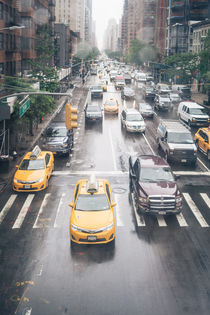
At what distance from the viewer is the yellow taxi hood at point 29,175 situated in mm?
19281

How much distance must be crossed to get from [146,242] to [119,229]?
156 centimetres

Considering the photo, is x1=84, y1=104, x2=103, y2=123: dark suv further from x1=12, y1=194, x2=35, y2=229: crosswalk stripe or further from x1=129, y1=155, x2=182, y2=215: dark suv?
x1=129, y1=155, x2=182, y2=215: dark suv

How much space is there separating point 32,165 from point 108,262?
9.58 m

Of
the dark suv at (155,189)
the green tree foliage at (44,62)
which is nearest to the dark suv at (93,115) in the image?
the green tree foliage at (44,62)

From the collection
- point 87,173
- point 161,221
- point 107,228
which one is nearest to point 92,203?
point 107,228

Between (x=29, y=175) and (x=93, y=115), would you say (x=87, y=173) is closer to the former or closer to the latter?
(x=29, y=175)

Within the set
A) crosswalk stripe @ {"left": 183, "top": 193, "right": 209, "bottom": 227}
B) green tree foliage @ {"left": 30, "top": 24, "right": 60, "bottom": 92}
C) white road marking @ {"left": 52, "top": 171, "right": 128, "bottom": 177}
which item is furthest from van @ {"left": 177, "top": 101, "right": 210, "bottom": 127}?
crosswalk stripe @ {"left": 183, "top": 193, "right": 209, "bottom": 227}

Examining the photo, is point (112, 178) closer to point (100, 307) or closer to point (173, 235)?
point (173, 235)

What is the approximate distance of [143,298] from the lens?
10227 mm

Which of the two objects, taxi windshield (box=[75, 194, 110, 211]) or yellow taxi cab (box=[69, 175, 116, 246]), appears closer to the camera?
yellow taxi cab (box=[69, 175, 116, 246])

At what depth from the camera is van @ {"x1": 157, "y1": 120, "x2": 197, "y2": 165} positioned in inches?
950

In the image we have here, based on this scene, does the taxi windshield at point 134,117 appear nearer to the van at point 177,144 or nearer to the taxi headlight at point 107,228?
the van at point 177,144

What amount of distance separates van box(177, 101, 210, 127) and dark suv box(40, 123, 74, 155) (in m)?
15.5

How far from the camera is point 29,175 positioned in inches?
767
